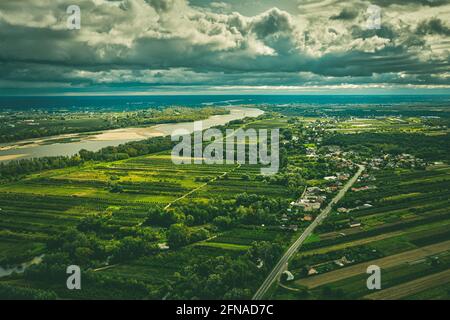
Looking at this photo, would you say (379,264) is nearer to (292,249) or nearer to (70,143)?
(292,249)

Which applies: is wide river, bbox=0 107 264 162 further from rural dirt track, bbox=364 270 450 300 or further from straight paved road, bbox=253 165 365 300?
rural dirt track, bbox=364 270 450 300

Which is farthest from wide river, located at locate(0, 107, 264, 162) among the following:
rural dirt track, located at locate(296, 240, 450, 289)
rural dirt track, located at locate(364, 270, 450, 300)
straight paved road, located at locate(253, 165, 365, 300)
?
rural dirt track, located at locate(364, 270, 450, 300)

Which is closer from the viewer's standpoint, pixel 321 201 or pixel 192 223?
pixel 192 223

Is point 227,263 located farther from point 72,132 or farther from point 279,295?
point 72,132

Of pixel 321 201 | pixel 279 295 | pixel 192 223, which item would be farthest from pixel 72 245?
pixel 321 201

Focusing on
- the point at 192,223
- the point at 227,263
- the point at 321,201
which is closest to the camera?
the point at 227,263

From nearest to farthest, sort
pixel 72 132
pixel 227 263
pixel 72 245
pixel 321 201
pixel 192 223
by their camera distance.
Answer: pixel 227 263 → pixel 72 245 → pixel 192 223 → pixel 321 201 → pixel 72 132

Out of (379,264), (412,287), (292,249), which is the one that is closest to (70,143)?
(292,249)
